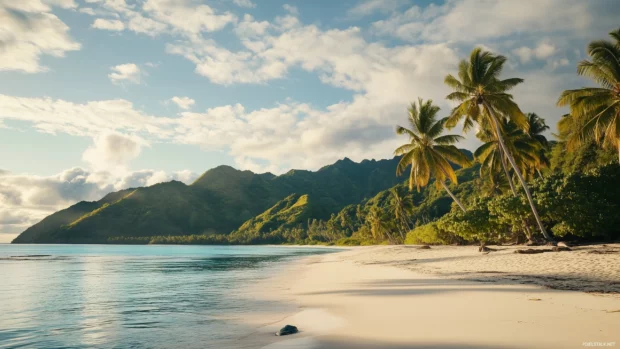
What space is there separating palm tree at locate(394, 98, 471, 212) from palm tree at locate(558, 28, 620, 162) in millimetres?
11326

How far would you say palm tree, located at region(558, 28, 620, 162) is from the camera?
21688 mm

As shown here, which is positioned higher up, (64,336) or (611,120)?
(611,120)

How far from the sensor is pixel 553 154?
51.4m

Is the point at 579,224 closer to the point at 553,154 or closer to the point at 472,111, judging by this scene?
the point at 472,111

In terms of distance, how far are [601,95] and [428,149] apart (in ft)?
46.2

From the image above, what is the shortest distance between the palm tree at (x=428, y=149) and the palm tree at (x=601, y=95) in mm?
11326

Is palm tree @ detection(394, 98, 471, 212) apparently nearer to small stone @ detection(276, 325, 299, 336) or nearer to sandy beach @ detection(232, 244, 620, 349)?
sandy beach @ detection(232, 244, 620, 349)

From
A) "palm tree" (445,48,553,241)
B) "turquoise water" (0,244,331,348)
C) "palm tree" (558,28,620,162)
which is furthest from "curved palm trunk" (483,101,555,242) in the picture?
"turquoise water" (0,244,331,348)

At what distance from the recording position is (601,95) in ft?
73.7

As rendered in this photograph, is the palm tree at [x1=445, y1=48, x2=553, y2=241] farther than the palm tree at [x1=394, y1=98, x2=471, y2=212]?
No

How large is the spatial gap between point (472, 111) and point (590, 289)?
20534 millimetres

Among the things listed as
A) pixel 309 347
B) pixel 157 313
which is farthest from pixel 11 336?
pixel 309 347

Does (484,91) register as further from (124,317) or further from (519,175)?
(124,317)

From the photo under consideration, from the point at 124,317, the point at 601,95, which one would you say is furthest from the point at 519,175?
the point at 124,317
